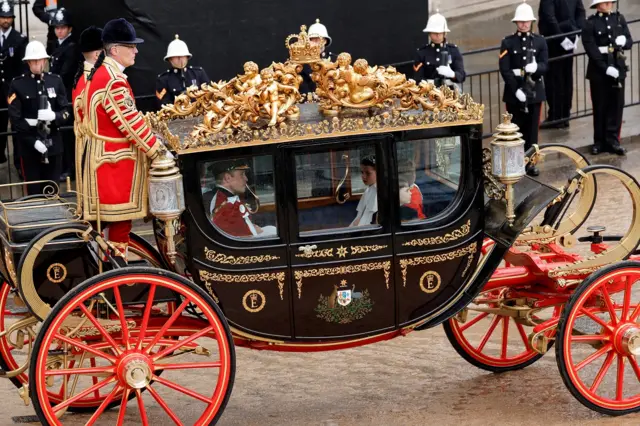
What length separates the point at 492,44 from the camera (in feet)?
66.5

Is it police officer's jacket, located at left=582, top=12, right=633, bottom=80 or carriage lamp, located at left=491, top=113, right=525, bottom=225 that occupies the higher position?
police officer's jacket, located at left=582, top=12, right=633, bottom=80

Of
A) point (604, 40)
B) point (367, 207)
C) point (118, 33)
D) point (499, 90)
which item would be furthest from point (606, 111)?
point (118, 33)

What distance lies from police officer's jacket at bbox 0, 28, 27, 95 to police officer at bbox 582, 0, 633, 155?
5890 mm

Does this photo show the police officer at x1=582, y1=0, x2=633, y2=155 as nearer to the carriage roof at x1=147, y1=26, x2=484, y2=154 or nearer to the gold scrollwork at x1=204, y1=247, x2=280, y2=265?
the carriage roof at x1=147, y1=26, x2=484, y2=154

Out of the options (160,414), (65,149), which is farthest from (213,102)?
(65,149)

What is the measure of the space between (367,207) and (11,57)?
25.7 feet

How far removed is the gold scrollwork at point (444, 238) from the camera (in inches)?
292

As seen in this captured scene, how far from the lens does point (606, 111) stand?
48.2 feet

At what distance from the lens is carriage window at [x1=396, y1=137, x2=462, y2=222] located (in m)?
7.39

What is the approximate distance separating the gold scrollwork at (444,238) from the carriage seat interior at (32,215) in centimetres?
179

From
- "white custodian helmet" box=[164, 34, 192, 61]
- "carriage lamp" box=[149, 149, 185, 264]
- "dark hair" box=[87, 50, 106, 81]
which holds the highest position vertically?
"white custodian helmet" box=[164, 34, 192, 61]

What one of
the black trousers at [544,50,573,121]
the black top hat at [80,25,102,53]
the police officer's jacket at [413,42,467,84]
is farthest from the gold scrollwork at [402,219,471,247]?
the black trousers at [544,50,573,121]

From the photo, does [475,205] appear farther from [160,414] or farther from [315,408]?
[160,414]

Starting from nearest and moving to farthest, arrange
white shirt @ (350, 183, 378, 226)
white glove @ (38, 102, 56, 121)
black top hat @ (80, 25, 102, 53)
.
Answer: white shirt @ (350, 183, 378, 226) < black top hat @ (80, 25, 102, 53) < white glove @ (38, 102, 56, 121)
